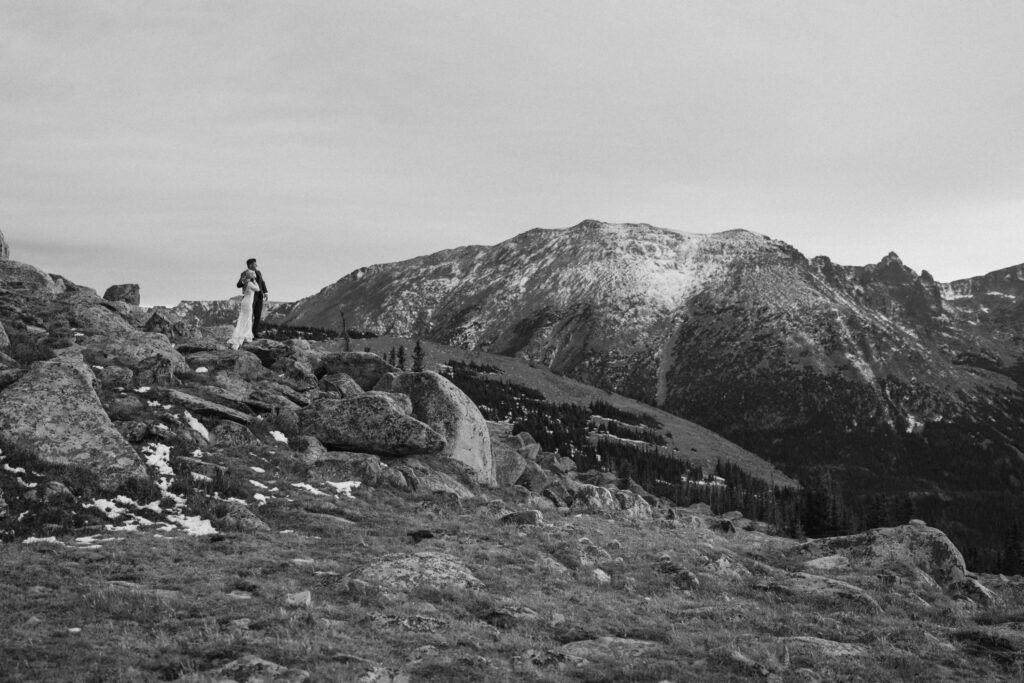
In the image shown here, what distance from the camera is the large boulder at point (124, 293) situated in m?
63.5

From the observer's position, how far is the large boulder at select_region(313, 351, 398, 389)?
163 ft

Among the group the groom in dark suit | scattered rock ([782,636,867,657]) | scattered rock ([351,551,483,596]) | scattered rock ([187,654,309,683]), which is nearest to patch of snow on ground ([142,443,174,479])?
scattered rock ([351,551,483,596])

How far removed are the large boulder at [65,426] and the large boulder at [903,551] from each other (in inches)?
1131

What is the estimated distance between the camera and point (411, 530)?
82.7ft

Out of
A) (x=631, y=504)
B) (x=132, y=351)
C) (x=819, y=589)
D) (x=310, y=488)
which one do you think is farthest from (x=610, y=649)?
(x=631, y=504)

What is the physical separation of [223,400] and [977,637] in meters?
31.0

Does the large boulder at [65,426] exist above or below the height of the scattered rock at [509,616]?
above

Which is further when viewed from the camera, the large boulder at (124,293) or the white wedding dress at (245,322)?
the large boulder at (124,293)

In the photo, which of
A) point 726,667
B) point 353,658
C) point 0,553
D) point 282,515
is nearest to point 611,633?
point 726,667

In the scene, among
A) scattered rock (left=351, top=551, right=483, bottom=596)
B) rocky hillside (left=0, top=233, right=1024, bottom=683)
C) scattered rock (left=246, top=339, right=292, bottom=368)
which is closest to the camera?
rocky hillside (left=0, top=233, right=1024, bottom=683)

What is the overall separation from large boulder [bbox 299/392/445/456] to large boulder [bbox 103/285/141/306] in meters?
36.7

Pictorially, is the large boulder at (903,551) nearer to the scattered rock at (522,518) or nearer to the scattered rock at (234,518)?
the scattered rock at (522,518)

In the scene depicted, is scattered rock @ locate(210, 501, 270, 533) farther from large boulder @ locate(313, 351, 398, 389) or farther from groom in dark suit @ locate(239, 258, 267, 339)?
large boulder @ locate(313, 351, 398, 389)

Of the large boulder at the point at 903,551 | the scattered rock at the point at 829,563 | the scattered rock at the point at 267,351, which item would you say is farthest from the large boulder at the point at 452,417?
the large boulder at the point at 903,551
